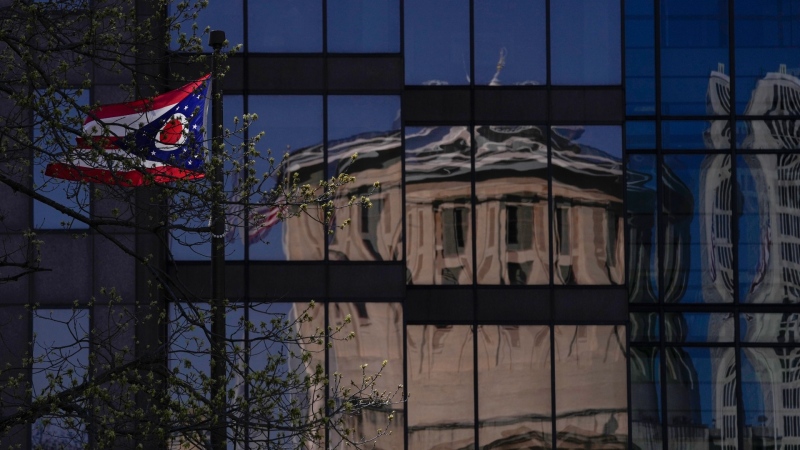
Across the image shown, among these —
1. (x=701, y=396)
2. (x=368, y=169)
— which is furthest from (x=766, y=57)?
(x=368, y=169)

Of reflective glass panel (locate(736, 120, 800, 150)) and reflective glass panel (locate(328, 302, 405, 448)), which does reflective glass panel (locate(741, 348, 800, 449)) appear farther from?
reflective glass panel (locate(328, 302, 405, 448))

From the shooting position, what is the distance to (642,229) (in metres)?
24.3

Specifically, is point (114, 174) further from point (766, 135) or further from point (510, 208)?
point (766, 135)

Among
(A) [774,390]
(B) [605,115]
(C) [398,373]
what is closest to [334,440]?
(C) [398,373]

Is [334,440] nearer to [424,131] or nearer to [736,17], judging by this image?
[424,131]

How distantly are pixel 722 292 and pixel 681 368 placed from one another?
61.2 inches

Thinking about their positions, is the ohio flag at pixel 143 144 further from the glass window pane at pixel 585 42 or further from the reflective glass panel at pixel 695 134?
the reflective glass panel at pixel 695 134

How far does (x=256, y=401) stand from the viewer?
11047 millimetres

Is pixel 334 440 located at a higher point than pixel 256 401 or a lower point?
lower

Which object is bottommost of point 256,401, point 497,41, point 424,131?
point 256,401

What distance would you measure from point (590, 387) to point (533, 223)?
2.79 m

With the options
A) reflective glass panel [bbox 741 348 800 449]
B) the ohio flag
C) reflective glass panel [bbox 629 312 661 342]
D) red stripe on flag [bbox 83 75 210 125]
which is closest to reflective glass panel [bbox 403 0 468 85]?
reflective glass panel [bbox 629 312 661 342]

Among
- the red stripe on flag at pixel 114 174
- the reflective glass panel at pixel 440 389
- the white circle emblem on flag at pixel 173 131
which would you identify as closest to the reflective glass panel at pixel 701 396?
the reflective glass panel at pixel 440 389

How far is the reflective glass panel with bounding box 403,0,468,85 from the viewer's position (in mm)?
22141
